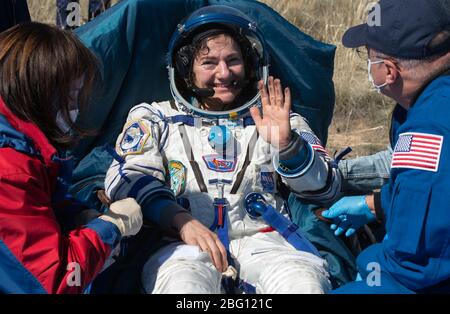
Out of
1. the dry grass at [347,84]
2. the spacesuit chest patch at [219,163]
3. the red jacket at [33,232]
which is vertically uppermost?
the red jacket at [33,232]

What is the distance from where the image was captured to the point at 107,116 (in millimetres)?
3654

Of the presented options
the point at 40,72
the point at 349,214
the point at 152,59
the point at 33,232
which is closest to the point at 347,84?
the point at 152,59

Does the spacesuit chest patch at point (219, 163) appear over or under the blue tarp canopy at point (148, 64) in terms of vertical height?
under

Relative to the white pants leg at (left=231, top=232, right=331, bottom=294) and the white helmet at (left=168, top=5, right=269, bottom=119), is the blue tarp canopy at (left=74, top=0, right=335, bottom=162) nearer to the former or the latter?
the white helmet at (left=168, top=5, right=269, bottom=119)

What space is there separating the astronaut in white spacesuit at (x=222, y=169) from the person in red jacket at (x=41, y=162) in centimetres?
50

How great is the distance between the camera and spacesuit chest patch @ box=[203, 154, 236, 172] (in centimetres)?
322

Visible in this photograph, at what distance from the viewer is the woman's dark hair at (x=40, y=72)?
2.27 m

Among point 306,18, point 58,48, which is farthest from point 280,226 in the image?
point 306,18

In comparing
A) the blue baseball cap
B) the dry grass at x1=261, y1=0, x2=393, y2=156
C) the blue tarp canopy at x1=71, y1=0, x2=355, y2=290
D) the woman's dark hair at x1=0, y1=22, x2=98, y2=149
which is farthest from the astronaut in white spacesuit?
the dry grass at x1=261, y1=0, x2=393, y2=156

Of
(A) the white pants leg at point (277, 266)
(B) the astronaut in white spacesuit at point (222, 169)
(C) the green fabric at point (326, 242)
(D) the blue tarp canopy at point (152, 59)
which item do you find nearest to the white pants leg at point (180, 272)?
(B) the astronaut in white spacesuit at point (222, 169)

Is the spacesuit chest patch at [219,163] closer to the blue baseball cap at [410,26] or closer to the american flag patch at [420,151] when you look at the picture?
the blue baseball cap at [410,26]

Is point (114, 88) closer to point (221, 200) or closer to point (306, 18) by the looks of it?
point (221, 200)

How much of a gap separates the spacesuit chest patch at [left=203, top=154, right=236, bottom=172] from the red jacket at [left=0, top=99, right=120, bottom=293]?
3.18 feet

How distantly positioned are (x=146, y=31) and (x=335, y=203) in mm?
1316
